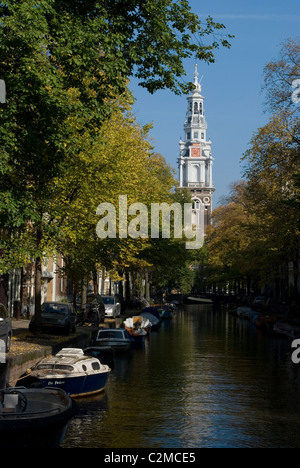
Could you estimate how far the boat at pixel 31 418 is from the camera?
44.4 ft

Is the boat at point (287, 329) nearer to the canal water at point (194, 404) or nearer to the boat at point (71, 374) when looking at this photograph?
the canal water at point (194, 404)

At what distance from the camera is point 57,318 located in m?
34.9

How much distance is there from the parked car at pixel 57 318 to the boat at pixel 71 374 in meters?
10.5

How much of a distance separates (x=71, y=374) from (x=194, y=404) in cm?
391

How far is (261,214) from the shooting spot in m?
50.7

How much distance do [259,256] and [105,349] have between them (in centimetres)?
4024

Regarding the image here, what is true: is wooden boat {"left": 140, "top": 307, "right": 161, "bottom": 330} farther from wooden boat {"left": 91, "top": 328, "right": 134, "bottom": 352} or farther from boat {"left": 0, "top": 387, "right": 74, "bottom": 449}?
boat {"left": 0, "top": 387, "right": 74, "bottom": 449}

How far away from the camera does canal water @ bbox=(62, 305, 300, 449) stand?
17.2 m

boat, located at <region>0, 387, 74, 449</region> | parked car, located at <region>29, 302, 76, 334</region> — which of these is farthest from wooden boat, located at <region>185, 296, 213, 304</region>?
boat, located at <region>0, 387, 74, 449</region>

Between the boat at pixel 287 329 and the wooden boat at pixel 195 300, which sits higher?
the boat at pixel 287 329

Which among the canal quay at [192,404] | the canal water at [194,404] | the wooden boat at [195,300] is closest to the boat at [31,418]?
the canal quay at [192,404]

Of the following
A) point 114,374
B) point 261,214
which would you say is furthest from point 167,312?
point 114,374
